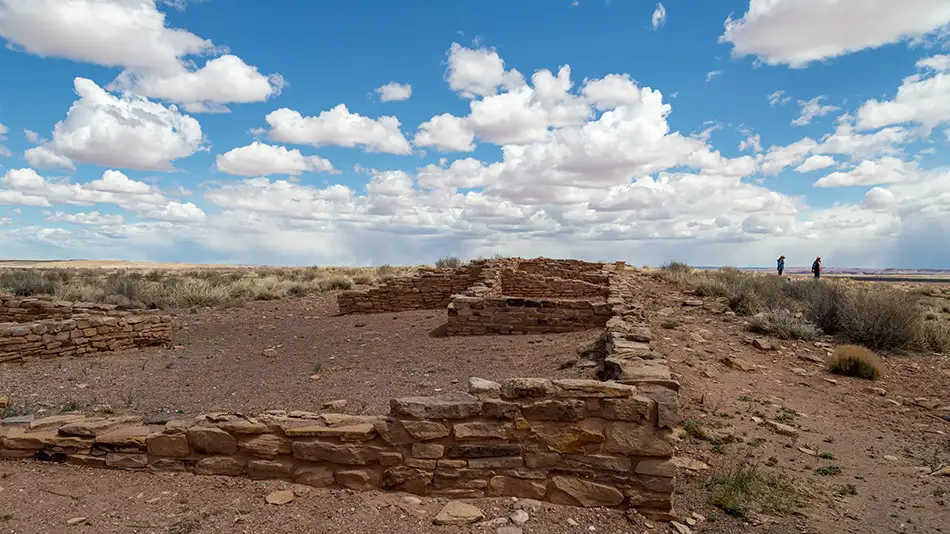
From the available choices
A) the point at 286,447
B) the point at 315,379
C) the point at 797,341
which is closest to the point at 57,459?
the point at 286,447

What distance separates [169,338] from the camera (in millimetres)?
10102

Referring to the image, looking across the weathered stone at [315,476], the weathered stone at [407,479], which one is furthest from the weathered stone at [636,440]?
the weathered stone at [315,476]

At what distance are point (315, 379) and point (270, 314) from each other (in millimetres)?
7771

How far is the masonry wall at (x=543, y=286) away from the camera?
1469 centimetres

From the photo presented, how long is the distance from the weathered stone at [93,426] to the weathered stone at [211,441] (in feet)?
2.34

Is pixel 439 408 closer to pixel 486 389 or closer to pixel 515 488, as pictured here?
pixel 486 389

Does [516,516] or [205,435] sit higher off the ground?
[205,435]

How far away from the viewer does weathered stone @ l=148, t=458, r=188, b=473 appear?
13.1 feet

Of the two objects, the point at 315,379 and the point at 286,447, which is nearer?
the point at 286,447

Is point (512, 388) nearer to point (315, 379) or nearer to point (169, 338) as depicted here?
point (315, 379)

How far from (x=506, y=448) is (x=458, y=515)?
20.5 inches

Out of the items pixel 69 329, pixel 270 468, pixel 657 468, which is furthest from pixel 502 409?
pixel 69 329

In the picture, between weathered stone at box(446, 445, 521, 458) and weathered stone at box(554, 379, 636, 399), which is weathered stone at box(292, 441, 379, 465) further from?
weathered stone at box(554, 379, 636, 399)

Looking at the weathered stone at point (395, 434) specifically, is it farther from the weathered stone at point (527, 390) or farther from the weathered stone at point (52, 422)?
the weathered stone at point (52, 422)
